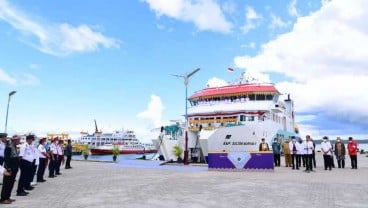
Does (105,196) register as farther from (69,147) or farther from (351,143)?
(351,143)

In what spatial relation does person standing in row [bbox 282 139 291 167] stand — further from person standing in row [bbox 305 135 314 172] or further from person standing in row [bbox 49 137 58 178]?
person standing in row [bbox 49 137 58 178]

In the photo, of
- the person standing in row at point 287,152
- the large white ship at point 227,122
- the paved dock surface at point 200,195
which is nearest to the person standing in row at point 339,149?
the person standing in row at point 287,152

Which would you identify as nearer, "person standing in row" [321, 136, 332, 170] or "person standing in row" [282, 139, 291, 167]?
"person standing in row" [321, 136, 332, 170]

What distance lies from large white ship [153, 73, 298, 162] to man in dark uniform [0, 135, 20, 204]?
16573mm

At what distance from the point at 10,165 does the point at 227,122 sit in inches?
803

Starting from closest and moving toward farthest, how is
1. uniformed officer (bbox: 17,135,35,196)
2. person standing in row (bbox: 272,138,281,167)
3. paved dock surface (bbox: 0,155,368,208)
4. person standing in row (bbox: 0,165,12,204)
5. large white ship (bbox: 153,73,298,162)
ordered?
1. person standing in row (bbox: 0,165,12,204)
2. paved dock surface (bbox: 0,155,368,208)
3. uniformed officer (bbox: 17,135,35,196)
4. person standing in row (bbox: 272,138,281,167)
5. large white ship (bbox: 153,73,298,162)

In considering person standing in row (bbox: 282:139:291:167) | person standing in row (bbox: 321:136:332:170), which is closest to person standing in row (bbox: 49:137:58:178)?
person standing in row (bbox: 282:139:291:167)

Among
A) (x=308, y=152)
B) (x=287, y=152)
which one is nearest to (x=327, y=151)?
(x=308, y=152)

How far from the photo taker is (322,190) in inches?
399

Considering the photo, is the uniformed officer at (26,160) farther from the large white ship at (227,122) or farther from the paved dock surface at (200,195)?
the large white ship at (227,122)

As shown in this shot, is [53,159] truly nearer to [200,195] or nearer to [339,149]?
[200,195]

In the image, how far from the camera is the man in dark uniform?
8.14m

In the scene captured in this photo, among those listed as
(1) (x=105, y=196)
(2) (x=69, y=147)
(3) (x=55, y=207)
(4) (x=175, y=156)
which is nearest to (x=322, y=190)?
(1) (x=105, y=196)

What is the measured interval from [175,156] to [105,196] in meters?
17.9
